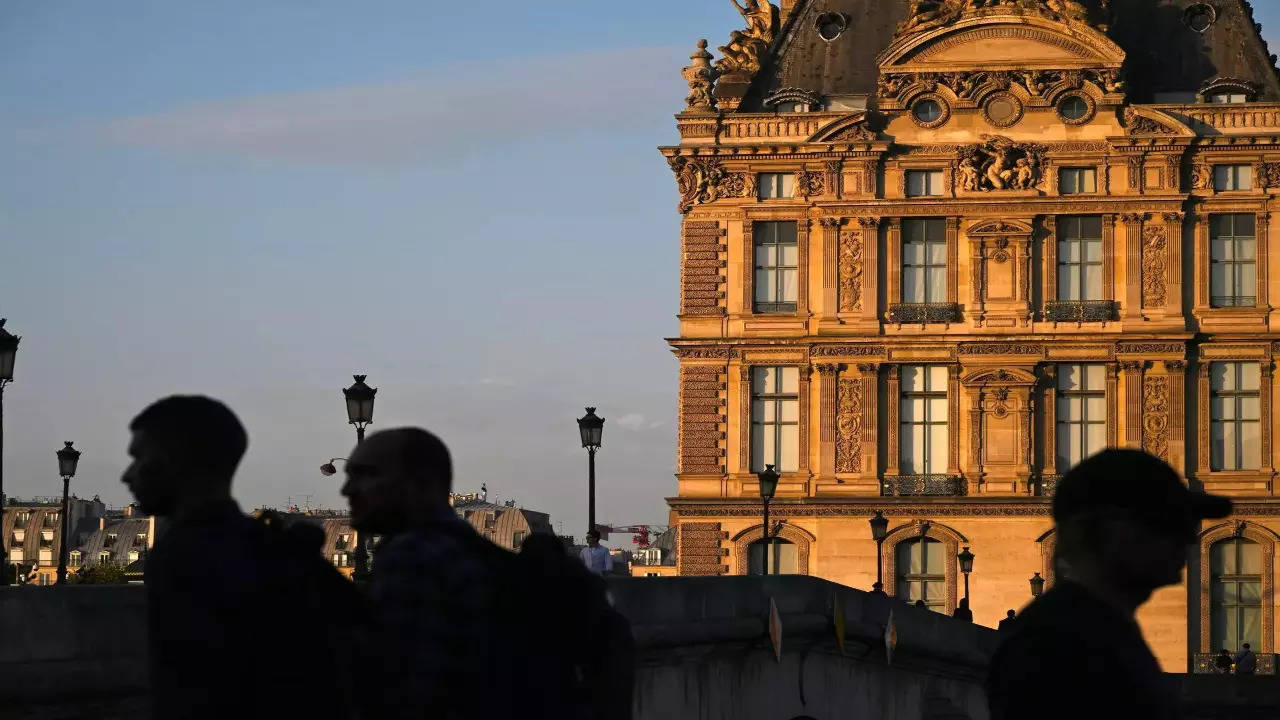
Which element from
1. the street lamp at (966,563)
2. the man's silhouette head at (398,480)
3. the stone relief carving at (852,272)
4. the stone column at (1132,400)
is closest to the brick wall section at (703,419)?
the stone relief carving at (852,272)

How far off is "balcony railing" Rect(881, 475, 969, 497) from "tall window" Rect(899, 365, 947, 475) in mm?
421

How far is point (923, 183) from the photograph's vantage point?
5619 cm

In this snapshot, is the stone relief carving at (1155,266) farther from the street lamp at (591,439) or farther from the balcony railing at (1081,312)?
the street lamp at (591,439)

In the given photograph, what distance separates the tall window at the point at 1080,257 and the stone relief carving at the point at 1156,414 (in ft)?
8.71

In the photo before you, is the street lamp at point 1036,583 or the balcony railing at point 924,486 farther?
the balcony railing at point 924,486

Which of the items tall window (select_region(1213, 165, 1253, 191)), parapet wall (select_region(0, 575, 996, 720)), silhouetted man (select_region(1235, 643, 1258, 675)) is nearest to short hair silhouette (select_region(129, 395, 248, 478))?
parapet wall (select_region(0, 575, 996, 720))

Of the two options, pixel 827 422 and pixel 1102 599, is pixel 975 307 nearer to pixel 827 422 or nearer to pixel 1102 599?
pixel 827 422

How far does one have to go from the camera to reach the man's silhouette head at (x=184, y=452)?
655 cm

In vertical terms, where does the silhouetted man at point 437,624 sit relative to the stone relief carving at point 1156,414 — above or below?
below

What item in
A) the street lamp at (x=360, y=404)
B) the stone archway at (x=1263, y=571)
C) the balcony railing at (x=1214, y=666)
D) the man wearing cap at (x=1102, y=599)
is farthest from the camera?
the stone archway at (x=1263, y=571)

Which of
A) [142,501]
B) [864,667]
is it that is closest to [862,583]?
[864,667]

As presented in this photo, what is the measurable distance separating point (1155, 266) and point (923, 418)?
22.1 feet

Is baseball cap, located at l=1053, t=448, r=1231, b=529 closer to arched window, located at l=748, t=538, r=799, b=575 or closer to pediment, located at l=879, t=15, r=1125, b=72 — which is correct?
arched window, located at l=748, t=538, r=799, b=575

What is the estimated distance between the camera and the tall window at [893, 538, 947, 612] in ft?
180
